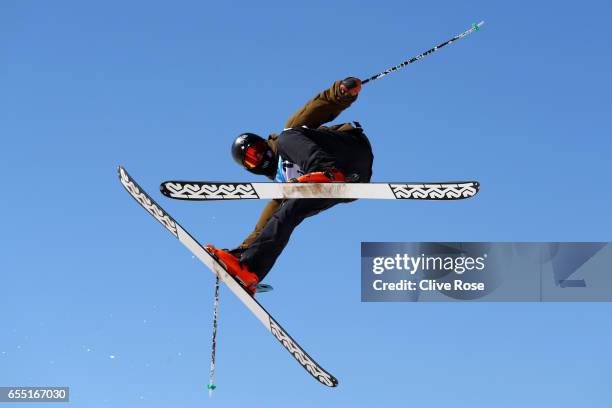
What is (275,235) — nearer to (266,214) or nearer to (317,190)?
(317,190)

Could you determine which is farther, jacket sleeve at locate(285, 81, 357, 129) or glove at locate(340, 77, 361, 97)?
jacket sleeve at locate(285, 81, 357, 129)

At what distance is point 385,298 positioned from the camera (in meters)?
15.6

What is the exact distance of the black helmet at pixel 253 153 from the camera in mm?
10656

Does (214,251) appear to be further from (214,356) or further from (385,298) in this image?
(385,298)

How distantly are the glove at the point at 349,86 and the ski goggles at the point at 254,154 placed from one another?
1213 mm

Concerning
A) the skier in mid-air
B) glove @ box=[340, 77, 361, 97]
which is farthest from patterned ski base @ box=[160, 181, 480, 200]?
glove @ box=[340, 77, 361, 97]

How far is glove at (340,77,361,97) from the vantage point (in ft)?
33.2

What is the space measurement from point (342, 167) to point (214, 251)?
1708mm

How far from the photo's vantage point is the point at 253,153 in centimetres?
1065

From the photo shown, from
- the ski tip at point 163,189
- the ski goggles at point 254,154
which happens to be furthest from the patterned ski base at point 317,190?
the ski goggles at point 254,154

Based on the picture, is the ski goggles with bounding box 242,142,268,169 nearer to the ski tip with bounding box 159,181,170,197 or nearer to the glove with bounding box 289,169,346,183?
the glove with bounding box 289,169,346,183

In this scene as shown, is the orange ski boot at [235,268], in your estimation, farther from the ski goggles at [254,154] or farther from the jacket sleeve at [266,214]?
the ski goggles at [254,154]

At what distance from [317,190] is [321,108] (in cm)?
115

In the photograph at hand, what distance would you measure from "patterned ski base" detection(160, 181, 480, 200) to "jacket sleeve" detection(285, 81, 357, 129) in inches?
35.9
